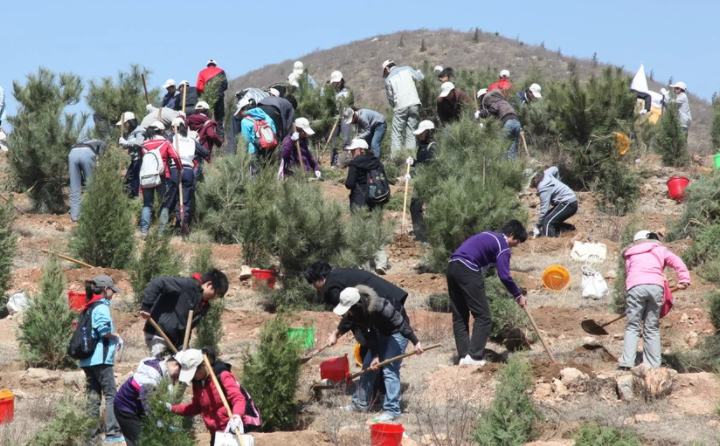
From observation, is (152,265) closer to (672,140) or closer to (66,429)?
(66,429)

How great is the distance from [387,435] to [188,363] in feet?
4.93

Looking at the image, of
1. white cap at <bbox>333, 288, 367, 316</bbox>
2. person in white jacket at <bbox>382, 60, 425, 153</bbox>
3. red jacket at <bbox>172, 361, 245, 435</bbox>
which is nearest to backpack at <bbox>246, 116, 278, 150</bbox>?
person in white jacket at <bbox>382, 60, 425, 153</bbox>

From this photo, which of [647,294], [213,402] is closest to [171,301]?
[213,402]

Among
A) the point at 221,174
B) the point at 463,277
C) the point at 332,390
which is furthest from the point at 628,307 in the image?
the point at 221,174

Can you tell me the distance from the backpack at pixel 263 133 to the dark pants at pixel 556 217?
13.9 ft

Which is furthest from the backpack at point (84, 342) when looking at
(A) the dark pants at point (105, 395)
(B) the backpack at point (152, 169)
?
(B) the backpack at point (152, 169)

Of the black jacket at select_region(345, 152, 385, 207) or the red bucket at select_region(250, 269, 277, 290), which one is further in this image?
the black jacket at select_region(345, 152, 385, 207)

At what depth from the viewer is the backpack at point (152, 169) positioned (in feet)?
47.0

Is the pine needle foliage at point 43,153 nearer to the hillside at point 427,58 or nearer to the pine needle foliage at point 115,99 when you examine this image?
the pine needle foliage at point 115,99

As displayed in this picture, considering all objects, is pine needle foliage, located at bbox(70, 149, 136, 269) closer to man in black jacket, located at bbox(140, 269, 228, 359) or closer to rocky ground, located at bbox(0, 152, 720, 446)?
rocky ground, located at bbox(0, 152, 720, 446)

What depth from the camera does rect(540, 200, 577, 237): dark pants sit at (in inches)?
626

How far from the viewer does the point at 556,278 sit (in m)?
13.3

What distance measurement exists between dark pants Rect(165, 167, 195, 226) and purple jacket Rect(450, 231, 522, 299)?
594cm

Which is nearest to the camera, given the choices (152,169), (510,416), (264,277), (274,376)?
(510,416)
